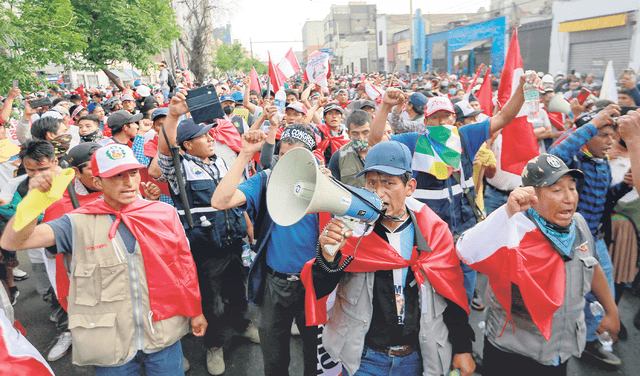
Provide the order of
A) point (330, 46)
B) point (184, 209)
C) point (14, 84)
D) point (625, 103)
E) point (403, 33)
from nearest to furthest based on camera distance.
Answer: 1. point (184, 209)
2. point (625, 103)
3. point (14, 84)
4. point (403, 33)
5. point (330, 46)

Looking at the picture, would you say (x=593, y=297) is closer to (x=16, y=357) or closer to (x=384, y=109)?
(x=384, y=109)

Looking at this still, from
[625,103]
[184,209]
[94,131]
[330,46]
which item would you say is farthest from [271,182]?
[330,46]

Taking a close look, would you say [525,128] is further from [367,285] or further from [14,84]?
[14,84]

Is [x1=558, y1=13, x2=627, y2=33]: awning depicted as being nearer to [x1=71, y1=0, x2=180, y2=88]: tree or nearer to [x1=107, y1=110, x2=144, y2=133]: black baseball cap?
[x1=71, y1=0, x2=180, y2=88]: tree

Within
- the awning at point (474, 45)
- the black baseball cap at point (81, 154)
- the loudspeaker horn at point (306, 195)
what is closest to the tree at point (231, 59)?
the awning at point (474, 45)

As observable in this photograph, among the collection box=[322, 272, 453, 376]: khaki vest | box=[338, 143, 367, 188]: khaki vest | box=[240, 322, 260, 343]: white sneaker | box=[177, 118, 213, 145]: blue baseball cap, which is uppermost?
box=[177, 118, 213, 145]: blue baseball cap

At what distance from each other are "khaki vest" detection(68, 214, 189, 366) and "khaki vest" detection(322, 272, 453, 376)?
1168 mm

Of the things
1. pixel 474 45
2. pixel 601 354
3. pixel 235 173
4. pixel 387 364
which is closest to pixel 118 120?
pixel 235 173

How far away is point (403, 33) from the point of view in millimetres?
48781

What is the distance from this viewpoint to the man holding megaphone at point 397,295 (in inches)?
79.8

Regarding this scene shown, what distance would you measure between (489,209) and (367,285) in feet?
10.4

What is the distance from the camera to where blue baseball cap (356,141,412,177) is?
200 cm

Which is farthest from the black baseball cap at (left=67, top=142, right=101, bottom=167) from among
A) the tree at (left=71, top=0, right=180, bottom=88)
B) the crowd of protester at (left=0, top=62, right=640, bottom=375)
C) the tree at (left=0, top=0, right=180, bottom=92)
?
the tree at (left=71, top=0, right=180, bottom=88)

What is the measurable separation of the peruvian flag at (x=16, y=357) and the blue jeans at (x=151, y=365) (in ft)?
2.93
